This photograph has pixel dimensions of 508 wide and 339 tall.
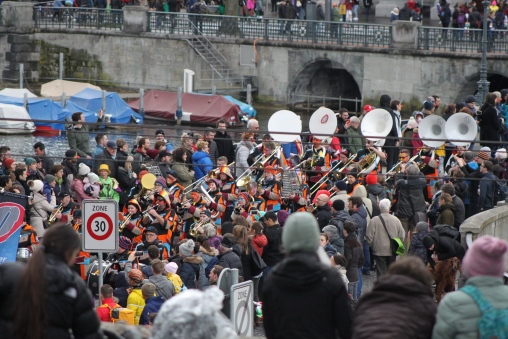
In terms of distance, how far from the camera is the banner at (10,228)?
1430 centimetres

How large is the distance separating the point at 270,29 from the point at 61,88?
279 inches

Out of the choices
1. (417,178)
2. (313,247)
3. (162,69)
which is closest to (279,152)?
(417,178)

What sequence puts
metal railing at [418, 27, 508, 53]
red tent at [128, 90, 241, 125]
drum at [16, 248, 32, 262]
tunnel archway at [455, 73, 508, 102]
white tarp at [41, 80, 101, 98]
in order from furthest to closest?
white tarp at [41, 80, 101, 98] → tunnel archway at [455, 73, 508, 102] → red tent at [128, 90, 241, 125] → metal railing at [418, 27, 508, 53] → drum at [16, 248, 32, 262]

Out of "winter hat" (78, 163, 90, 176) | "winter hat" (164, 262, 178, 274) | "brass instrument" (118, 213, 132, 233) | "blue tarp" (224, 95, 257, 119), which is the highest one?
"blue tarp" (224, 95, 257, 119)

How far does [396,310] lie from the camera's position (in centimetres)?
655

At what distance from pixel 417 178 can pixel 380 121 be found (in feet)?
12.2

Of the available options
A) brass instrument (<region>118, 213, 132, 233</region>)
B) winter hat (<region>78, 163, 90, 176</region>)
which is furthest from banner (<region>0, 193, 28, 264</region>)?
winter hat (<region>78, 163, 90, 176</region>)

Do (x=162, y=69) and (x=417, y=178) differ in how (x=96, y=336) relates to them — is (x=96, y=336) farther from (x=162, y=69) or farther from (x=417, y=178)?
(x=162, y=69)

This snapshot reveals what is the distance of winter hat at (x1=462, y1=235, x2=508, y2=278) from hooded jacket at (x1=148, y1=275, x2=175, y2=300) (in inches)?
268

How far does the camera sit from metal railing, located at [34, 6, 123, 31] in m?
43.6

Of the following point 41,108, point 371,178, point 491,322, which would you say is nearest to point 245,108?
point 41,108

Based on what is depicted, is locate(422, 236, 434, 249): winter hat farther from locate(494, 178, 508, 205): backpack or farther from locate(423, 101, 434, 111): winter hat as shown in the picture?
locate(423, 101, 434, 111): winter hat

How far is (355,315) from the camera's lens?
6664 millimetres

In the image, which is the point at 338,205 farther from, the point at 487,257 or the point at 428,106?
the point at 487,257
